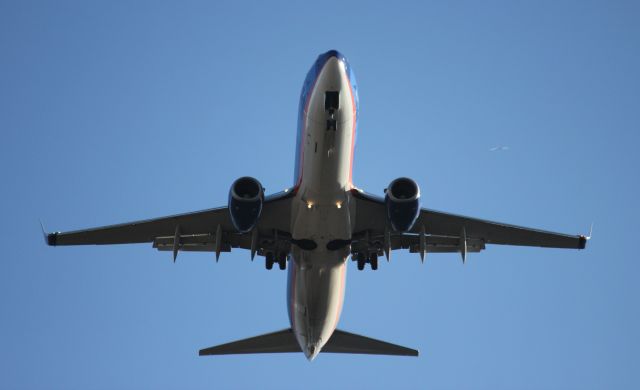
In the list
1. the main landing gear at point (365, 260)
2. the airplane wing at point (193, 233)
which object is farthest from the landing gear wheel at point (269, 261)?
the main landing gear at point (365, 260)

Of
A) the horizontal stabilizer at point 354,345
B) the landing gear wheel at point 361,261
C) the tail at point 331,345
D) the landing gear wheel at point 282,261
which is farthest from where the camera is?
the horizontal stabilizer at point 354,345

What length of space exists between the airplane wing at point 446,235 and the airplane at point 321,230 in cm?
4

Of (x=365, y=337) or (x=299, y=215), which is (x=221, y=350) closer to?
(x=365, y=337)

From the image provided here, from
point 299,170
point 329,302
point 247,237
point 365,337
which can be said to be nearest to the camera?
point 299,170

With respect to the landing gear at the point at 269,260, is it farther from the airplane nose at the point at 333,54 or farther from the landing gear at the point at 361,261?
the airplane nose at the point at 333,54

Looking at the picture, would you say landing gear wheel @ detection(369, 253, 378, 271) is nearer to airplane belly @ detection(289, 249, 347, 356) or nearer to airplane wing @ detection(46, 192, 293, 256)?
airplane belly @ detection(289, 249, 347, 356)

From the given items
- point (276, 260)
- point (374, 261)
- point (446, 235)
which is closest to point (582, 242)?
point (446, 235)

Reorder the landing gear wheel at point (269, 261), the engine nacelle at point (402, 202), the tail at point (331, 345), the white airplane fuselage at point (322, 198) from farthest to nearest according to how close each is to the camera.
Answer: the tail at point (331, 345) → the landing gear wheel at point (269, 261) → the engine nacelle at point (402, 202) → the white airplane fuselage at point (322, 198)

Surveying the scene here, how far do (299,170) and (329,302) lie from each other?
489 centimetres

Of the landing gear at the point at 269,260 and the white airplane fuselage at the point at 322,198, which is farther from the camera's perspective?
the landing gear at the point at 269,260

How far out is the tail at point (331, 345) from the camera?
1283 inches

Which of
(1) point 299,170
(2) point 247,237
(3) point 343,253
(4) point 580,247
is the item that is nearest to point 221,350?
(2) point 247,237

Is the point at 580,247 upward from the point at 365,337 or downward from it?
upward

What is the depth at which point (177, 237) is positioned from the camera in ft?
97.6
